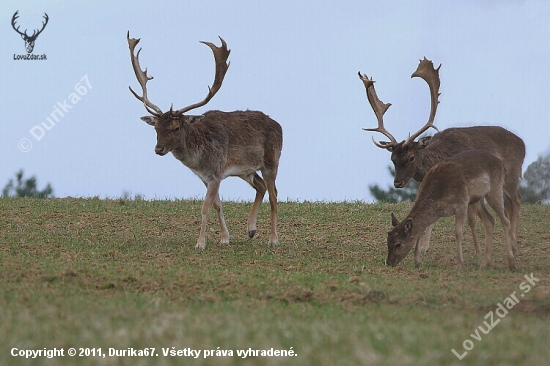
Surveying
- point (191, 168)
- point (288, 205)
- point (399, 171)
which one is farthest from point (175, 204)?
→ point (399, 171)

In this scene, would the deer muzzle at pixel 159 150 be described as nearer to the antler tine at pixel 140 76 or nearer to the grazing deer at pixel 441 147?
the antler tine at pixel 140 76

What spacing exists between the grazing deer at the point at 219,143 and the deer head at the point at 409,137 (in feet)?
6.43

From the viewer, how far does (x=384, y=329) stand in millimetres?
6883

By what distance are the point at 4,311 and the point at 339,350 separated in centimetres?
400

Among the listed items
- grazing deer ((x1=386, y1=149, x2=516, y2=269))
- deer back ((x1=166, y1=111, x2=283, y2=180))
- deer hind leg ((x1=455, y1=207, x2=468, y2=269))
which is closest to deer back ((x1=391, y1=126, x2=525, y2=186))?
grazing deer ((x1=386, y1=149, x2=516, y2=269))

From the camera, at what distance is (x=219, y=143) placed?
48.2 ft

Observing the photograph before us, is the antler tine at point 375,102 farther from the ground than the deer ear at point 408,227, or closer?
farther from the ground

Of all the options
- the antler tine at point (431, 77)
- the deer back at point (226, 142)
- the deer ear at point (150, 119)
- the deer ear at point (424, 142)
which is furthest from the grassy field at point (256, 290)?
the antler tine at point (431, 77)

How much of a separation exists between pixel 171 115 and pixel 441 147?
16.3ft

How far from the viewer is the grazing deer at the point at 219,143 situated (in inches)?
563

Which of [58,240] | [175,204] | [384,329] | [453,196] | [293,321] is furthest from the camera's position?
[175,204]

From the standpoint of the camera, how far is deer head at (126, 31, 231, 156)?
14.2 meters

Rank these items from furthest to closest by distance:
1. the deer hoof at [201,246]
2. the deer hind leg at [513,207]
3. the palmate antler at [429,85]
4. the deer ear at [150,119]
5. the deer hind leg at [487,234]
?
1. the palmate antler at [429,85]
2. the deer hind leg at [513,207]
3. the deer ear at [150,119]
4. the deer hoof at [201,246]
5. the deer hind leg at [487,234]

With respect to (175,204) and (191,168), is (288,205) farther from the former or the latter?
(191,168)
